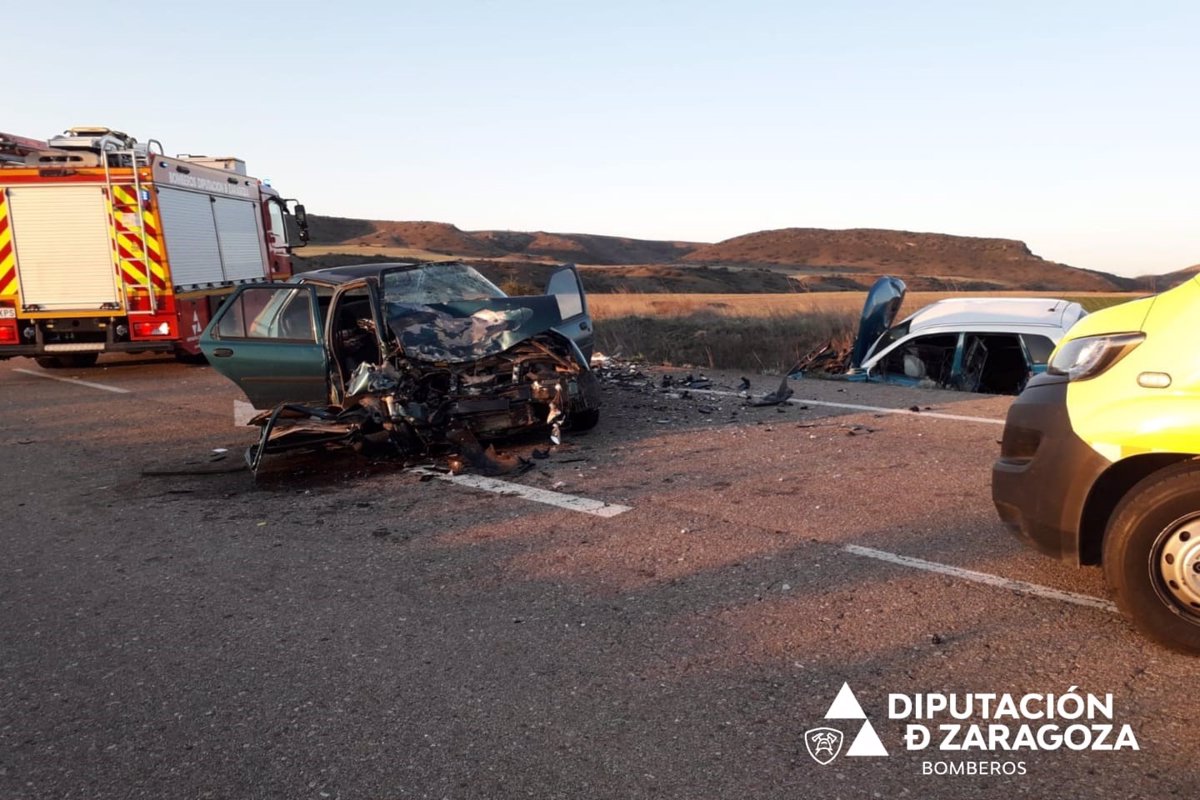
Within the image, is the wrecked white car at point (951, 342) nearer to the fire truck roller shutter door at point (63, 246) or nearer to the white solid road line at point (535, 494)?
the white solid road line at point (535, 494)

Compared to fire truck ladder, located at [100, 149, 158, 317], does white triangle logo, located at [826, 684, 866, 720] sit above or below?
below

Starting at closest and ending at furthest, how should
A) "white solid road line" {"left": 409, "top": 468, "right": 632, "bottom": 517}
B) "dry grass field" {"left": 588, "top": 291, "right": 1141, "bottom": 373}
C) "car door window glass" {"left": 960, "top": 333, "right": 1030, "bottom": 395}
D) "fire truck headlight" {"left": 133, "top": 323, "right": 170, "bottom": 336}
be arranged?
"white solid road line" {"left": 409, "top": 468, "right": 632, "bottom": 517}
"car door window glass" {"left": 960, "top": 333, "right": 1030, "bottom": 395}
"fire truck headlight" {"left": 133, "top": 323, "right": 170, "bottom": 336}
"dry grass field" {"left": 588, "top": 291, "right": 1141, "bottom": 373}

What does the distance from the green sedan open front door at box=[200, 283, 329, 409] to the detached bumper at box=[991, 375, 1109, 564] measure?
571 centimetres

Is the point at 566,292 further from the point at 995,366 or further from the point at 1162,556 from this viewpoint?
the point at 1162,556

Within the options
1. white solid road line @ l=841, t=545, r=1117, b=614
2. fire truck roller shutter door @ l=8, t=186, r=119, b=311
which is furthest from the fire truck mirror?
white solid road line @ l=841, t=545, r=1117, b=614

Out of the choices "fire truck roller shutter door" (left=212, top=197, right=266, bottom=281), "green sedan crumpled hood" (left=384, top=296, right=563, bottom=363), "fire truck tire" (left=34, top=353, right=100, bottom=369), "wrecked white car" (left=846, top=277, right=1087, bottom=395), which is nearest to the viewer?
"green sedan crumpled hood" (left=384, top=296, right=563, bottom=363)

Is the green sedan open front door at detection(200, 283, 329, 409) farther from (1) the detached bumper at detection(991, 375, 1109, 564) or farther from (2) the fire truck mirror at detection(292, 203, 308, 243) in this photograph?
(2) the fire truck mirror at detection(292, 203, 308, 243)

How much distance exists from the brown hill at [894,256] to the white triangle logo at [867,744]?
86.5 metres

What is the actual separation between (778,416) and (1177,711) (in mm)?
5924

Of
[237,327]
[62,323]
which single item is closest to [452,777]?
[237,327]

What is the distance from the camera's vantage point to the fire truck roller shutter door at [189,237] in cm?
1372

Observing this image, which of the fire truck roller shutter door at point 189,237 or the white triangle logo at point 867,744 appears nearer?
the white triangle logo at point 867,744

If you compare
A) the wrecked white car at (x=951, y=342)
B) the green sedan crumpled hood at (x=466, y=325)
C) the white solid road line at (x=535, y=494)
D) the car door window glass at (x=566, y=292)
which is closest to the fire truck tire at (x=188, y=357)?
the car door window glass at (x=566, y=292)

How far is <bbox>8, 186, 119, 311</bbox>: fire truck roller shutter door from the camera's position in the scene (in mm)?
13469
